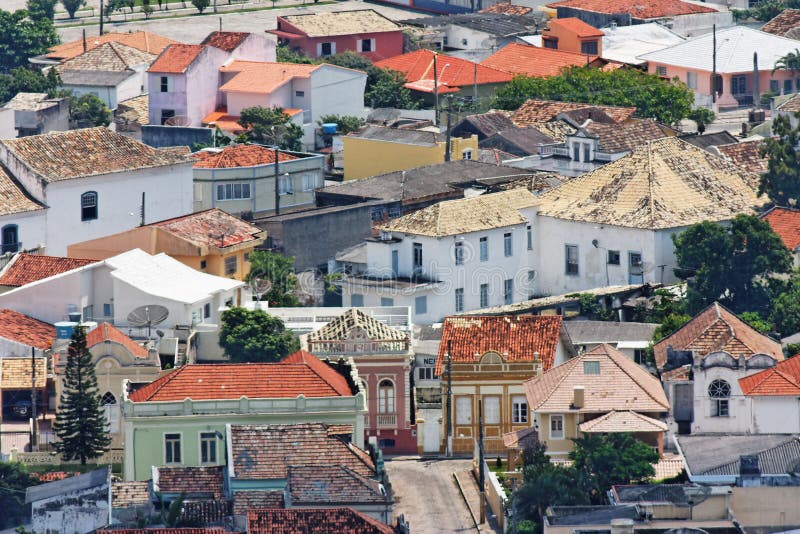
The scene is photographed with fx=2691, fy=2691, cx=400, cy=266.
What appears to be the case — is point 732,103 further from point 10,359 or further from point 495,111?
point 10,359

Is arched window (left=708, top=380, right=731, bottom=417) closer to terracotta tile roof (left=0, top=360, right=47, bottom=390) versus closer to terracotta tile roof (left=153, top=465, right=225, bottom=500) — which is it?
terracotta tile roof (left=153, top=465, right=225, bottom=500)

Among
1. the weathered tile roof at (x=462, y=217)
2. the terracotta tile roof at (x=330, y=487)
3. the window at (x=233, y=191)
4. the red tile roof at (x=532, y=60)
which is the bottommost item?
the terracotta tile roof at (x=330, y=487)

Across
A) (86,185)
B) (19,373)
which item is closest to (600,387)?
(19,373)

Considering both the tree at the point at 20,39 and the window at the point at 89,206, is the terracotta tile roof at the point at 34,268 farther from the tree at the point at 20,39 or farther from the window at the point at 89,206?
the tree at the point at 20,39

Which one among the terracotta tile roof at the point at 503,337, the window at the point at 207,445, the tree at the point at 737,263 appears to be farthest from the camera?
the tree at the point at 737,263

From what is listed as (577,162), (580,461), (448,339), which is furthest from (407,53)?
(580,461)

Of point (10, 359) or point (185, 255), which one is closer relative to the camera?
point (10, 359)

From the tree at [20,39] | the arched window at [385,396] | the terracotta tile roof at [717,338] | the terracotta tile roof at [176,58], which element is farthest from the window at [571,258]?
the tree at [20,39]
